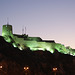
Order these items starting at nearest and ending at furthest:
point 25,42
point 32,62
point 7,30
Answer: point 32,62
point 7,30
point 25,42

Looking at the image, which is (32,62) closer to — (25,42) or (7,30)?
(25,42)

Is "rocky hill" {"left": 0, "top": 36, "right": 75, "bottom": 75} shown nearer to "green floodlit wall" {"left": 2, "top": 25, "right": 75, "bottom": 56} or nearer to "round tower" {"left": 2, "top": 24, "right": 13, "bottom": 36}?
"green floodlit wall" {"left": 2, "top": 25, "right": 75, "bottom": 56}

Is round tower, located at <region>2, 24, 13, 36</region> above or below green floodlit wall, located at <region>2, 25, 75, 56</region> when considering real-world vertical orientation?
above

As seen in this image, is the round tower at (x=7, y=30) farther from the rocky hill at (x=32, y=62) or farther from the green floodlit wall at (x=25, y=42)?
the rocky hill at (x=32, y=62)

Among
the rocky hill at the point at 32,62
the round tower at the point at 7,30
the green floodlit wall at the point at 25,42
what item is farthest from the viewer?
the round tower at the point at 7,30

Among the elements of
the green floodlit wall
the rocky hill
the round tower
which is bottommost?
the rocky hill

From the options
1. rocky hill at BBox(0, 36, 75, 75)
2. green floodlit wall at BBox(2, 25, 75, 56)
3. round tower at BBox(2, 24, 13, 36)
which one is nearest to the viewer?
rocky hill at BBox(0, 36, 75, 75)

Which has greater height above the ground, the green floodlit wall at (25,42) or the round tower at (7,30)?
the round tower at (7,30)

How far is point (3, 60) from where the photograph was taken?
8150 cm

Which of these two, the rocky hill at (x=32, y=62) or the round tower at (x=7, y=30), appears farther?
the round tower at (x=7, y=30)

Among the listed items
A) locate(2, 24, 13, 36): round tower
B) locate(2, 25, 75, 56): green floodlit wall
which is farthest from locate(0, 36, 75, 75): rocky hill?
locate(2, 24, 13, 36): round tower

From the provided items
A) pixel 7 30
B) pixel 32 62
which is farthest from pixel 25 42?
pixel 32 62

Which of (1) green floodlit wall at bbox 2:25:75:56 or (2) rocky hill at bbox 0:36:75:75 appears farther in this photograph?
(1) green floodlit wall at bbox 2:25:75:56

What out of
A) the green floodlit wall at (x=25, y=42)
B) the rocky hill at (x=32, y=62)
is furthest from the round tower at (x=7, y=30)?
the rocky hill at (x=32, y=62)
